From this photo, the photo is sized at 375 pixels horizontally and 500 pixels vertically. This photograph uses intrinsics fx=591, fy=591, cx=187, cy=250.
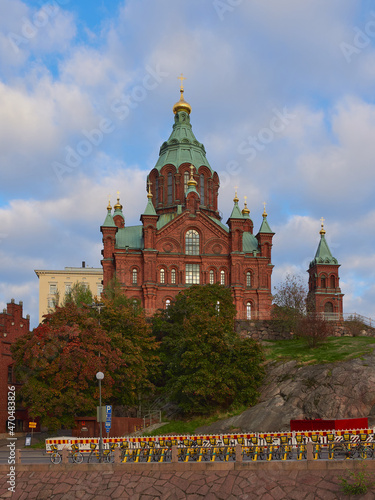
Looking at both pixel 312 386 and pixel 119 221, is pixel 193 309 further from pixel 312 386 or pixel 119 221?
pixel 119 221

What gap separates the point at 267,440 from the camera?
28.8 m

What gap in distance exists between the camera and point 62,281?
403 feet

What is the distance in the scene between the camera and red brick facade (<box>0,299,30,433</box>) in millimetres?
52062

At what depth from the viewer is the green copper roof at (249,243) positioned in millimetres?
82344

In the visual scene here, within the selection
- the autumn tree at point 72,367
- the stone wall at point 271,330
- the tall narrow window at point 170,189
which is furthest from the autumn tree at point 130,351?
the tall narrow window at point 170,189

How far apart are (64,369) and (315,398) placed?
18.3 m

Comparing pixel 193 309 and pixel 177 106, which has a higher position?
pixel 177 106

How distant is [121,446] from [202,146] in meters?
69.2

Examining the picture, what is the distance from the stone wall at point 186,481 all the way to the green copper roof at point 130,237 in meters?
51.2

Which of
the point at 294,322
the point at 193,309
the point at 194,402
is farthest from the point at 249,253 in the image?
the point at 194,402

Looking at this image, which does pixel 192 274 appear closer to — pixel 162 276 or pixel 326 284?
pixel 162 276

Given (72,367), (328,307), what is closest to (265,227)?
(328,307)

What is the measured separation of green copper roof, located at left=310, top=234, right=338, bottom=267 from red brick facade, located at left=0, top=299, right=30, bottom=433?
47194mm

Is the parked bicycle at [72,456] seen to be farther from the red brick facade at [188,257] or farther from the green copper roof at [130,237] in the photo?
the green copper roof at [130,237]
